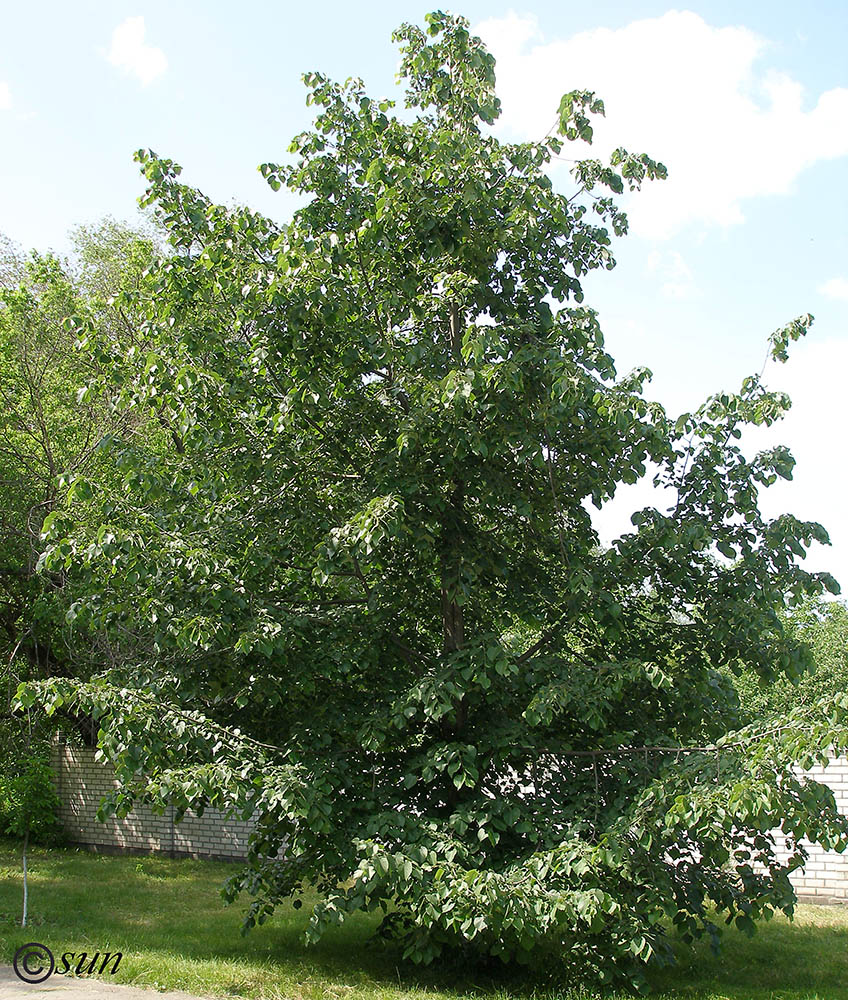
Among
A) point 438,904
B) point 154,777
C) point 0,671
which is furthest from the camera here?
point 0,671

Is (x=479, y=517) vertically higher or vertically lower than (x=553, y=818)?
higher

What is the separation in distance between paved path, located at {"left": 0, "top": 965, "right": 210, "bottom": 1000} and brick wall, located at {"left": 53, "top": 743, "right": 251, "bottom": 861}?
19.8 ft

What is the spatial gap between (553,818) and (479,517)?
7.42 feet

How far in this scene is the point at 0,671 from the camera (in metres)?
14.0

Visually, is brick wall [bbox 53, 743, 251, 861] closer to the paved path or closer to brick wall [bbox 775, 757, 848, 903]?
the paved path

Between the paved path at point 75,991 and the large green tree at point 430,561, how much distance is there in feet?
2.70

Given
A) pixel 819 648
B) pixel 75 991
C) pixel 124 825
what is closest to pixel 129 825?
pixel 124 825

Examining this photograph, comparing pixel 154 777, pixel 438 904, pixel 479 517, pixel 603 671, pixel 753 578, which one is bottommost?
pixel 438 904

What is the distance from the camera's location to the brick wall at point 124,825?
12984 mm

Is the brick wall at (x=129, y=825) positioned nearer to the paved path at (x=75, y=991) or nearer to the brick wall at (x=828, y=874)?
the brick wall at (x=828, y=874)

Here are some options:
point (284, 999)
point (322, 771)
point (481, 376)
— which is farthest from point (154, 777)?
point (481, 376)

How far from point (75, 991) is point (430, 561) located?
3598mm

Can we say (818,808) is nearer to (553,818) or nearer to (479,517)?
(553,818)

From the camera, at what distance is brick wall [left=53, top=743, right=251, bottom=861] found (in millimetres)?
12984
